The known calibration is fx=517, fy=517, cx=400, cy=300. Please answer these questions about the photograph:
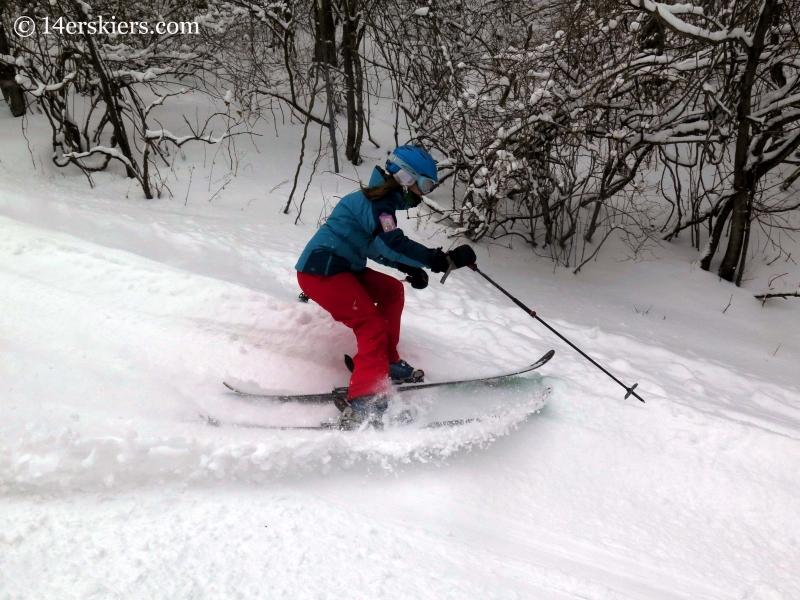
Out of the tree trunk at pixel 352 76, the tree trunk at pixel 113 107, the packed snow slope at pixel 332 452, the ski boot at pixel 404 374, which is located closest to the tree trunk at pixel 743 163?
the packed snow slope at pixel 332 452

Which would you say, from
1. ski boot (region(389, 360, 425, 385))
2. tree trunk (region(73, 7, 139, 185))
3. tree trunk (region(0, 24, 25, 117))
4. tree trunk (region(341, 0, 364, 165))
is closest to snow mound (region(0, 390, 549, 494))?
ski boot (region(389, 360, 425, 385))

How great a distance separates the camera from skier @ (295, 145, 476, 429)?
2551mm

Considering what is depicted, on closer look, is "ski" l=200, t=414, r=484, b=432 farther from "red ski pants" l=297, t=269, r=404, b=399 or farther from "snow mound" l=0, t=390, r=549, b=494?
"red ski pants" l=297, t=269, r=404, b=399

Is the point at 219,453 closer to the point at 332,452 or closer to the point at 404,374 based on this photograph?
the point at 332,452

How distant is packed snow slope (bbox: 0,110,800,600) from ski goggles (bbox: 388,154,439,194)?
1.13 meters

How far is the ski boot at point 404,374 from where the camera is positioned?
2.91 metres

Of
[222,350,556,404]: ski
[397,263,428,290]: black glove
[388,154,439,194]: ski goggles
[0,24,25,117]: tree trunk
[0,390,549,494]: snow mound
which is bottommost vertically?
[0,390,549,494]: snow mound

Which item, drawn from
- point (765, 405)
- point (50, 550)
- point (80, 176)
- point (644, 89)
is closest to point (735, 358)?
point (765, 405)

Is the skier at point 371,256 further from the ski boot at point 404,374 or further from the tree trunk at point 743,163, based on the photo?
the tree trunk at point 743,163

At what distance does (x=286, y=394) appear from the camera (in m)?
2.89

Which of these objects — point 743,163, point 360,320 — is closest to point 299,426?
point 360,320

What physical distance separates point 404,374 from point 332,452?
2.30ft

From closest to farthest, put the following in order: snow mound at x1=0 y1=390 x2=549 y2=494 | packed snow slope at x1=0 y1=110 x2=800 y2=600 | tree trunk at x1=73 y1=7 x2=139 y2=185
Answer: packed snow slope at x1=0 y1=110 x2=800 y2=600
snow mound at x1=0 y1=390 x2=549 y2=494
tree trunk at x1=73 y1=7 x2=139 y2=185

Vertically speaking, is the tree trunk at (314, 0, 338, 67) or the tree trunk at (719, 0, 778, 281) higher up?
the tree trunk at (314, 0, 338, 67)
